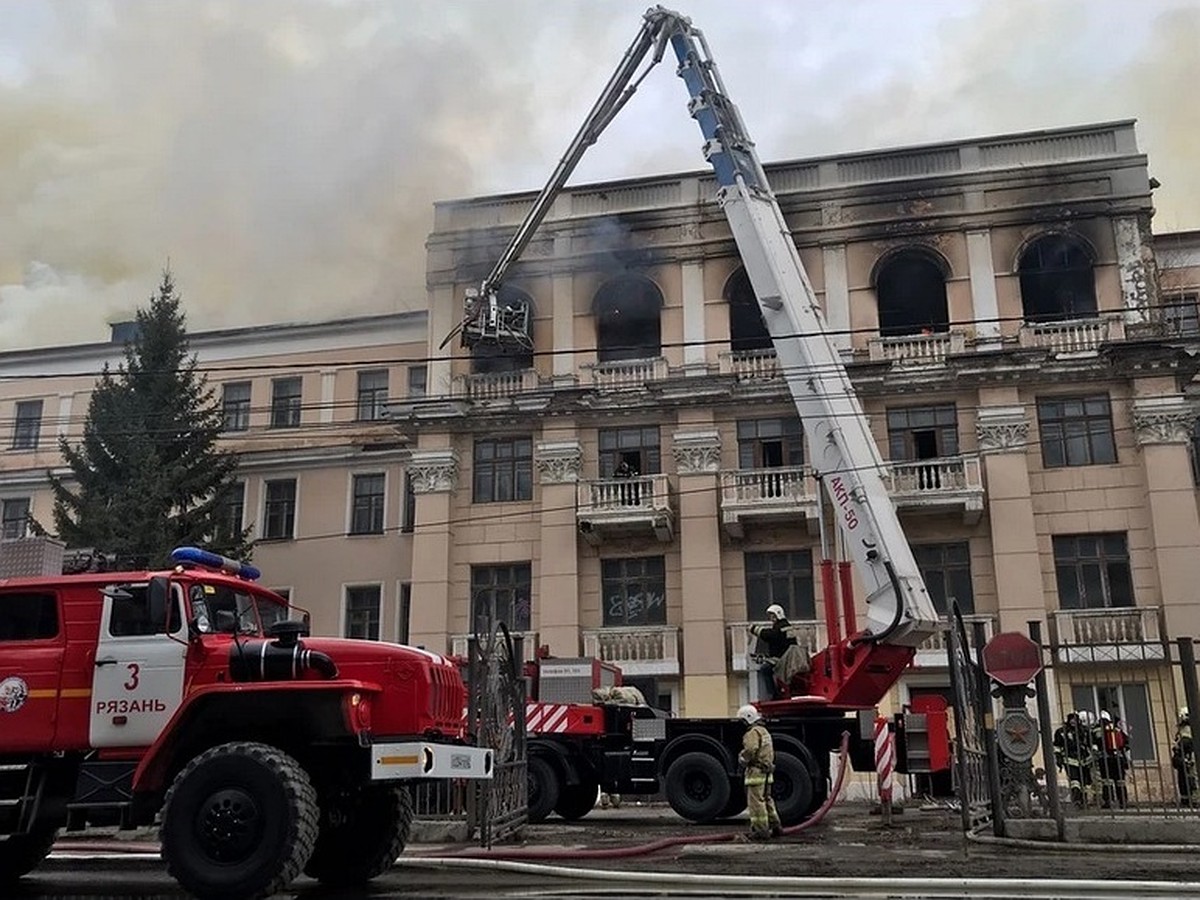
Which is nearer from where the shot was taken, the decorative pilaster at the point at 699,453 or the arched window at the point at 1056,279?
the arched window at the point at 1056,279

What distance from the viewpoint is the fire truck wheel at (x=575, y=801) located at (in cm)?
1717

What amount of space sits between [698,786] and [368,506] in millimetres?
18121

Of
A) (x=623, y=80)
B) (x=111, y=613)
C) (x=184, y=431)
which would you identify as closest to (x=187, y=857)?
(x=111, y=613)

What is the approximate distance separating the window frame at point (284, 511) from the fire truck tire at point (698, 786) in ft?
62.3

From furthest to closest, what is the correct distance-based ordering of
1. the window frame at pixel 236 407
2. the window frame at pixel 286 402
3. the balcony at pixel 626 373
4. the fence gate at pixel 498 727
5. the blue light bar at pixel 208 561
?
the window frame at pixel 236 407 → the window frame at pixel 286 402 → the balcony at pixel 626 373 → the fence gate at pixel 498 727 → the blue light bar at pixel 208 561

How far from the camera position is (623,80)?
76.7 feet

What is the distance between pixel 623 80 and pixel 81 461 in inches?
659

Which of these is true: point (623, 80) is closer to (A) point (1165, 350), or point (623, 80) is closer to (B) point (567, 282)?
(B) point (567, 282)

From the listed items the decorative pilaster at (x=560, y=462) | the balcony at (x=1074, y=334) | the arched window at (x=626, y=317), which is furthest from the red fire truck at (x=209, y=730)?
the balcony at (x=1074, y=334)

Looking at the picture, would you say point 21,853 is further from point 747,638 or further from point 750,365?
point 750,365

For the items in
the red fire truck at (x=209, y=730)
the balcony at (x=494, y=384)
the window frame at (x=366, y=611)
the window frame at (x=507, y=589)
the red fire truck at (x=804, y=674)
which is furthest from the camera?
the window frame at (x=366, y=611)

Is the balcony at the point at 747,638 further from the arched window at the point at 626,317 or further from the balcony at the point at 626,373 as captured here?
the arched window at the point at 626,317

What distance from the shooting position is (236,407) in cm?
3400

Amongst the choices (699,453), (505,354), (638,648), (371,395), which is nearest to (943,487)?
(699,453)
